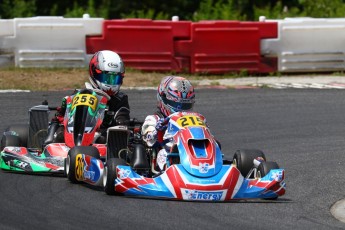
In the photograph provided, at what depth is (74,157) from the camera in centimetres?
900

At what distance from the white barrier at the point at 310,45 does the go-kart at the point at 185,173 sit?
795cm

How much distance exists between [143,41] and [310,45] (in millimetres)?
2688

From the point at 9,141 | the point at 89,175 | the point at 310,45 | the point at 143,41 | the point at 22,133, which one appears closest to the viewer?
the point at 89,175

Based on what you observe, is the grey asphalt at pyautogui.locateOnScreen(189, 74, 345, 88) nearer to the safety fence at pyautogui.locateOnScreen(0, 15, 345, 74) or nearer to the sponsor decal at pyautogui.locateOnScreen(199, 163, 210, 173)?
the safety fence at pyautogui.locateOnScreen(0, 15, 345, 74)

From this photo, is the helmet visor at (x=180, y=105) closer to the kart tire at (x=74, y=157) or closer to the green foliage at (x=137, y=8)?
the kart tire at (x=74, y=157)

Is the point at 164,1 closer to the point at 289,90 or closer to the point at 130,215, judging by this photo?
the point at 289,90

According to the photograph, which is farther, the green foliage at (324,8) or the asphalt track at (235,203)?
the green foliage at (324,8)

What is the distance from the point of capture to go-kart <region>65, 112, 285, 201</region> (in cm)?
832

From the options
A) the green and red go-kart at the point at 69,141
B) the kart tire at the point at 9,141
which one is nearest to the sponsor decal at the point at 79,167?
the green and red go-kart at the point at 69,141

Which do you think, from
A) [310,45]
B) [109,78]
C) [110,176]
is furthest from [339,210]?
[310,45]

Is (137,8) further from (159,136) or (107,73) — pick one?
(159,136)

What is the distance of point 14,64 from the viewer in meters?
16.2

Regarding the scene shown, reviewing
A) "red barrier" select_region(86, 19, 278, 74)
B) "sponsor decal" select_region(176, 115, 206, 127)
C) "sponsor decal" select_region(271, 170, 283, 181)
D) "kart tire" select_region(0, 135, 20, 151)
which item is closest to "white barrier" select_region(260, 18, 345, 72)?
"red barrier" select_region(86, 19, 278, 74)

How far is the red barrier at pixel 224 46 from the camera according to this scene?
16406 mm
